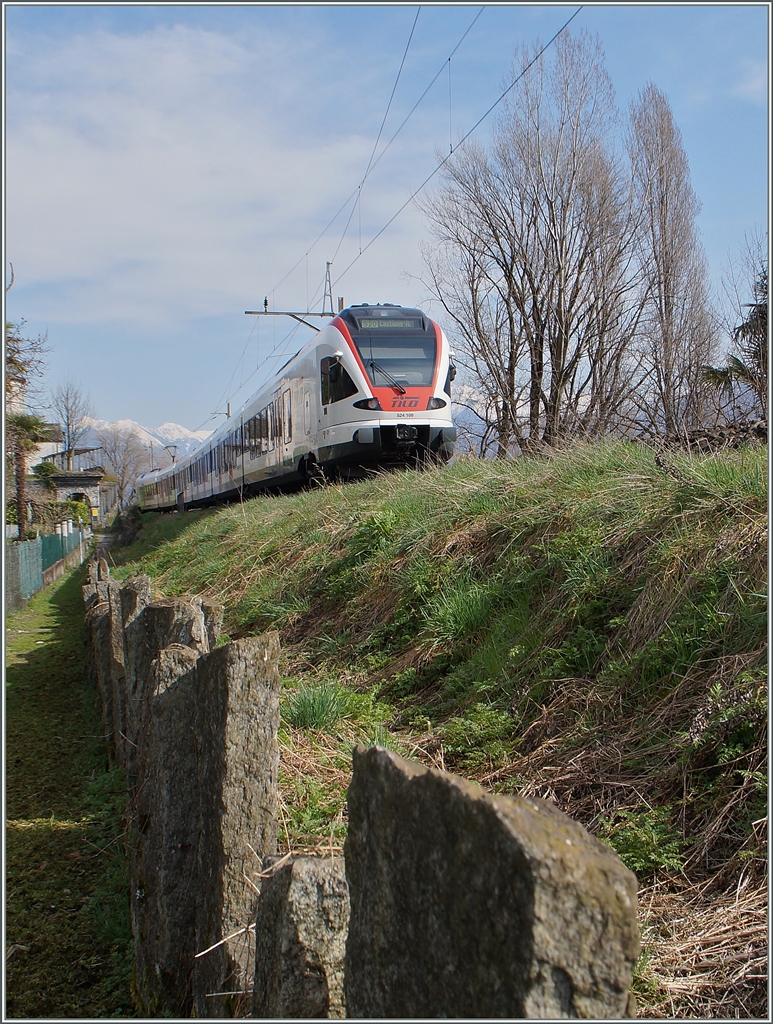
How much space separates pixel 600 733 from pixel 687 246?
23289mm

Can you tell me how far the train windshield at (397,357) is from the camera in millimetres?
13852

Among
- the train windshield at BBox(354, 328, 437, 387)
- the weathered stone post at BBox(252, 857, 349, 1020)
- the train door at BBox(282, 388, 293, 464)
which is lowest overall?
the weathered stone post at BBox(252, 857, 349, 1020)

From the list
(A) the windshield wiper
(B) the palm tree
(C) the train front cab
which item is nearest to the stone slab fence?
(C) the train front cab

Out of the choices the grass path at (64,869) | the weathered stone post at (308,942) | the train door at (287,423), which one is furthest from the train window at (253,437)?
the weathered stone post at (308,942)

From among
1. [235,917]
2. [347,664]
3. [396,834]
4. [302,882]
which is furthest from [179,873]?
[347,664]

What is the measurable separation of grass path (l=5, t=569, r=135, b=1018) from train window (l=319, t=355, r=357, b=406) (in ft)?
25.1

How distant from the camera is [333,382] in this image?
14.3 m

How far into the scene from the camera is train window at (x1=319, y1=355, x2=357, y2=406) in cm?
1388

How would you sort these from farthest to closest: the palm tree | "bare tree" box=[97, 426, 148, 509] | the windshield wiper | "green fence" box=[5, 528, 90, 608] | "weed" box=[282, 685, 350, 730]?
1. "bare tree" box=[97, 426, 148, 509]
2. the palm tree
3. "green fence" box=[5, 528, 90, 608]
4. the windshield wiper
5. "weed" box=[282, 685, 350, 730]

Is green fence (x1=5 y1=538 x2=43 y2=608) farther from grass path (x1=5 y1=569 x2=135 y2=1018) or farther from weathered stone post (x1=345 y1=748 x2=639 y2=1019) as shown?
weathered stone post (x1=345 y1=748 x2=639 y2=1019)

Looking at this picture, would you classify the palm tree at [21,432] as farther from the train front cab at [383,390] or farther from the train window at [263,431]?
the train front cab at [383,390]

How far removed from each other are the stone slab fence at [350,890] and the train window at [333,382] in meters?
11.0

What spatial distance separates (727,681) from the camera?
3.19 m

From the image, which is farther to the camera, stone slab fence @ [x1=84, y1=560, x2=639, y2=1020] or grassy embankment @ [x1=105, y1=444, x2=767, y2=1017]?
grassy embankment @ [x1=105, y1=444, x2=767, y2=1017]
